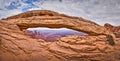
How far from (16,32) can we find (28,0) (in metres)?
1.48

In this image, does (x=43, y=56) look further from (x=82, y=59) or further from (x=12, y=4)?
(x=12, y=4)

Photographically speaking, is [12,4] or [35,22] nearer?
[35,22]

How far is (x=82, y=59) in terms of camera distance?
1.81 metres

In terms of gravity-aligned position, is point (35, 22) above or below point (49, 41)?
above

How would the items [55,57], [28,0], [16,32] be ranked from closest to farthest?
[55,57], [16,32], [28,0]

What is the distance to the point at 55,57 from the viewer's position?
1.80 meters

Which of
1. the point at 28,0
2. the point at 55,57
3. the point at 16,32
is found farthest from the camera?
the point at 28,0

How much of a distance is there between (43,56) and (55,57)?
9 cm

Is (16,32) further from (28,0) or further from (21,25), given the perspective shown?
(28,0)

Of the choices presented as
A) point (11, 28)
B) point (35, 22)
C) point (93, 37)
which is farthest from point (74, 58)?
point (11, 28)

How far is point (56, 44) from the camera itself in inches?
72.5

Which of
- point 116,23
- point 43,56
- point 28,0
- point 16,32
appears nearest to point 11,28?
point 16,32

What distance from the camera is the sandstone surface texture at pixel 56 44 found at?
5.94 feet

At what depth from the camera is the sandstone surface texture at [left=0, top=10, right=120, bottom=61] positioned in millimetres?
1811
